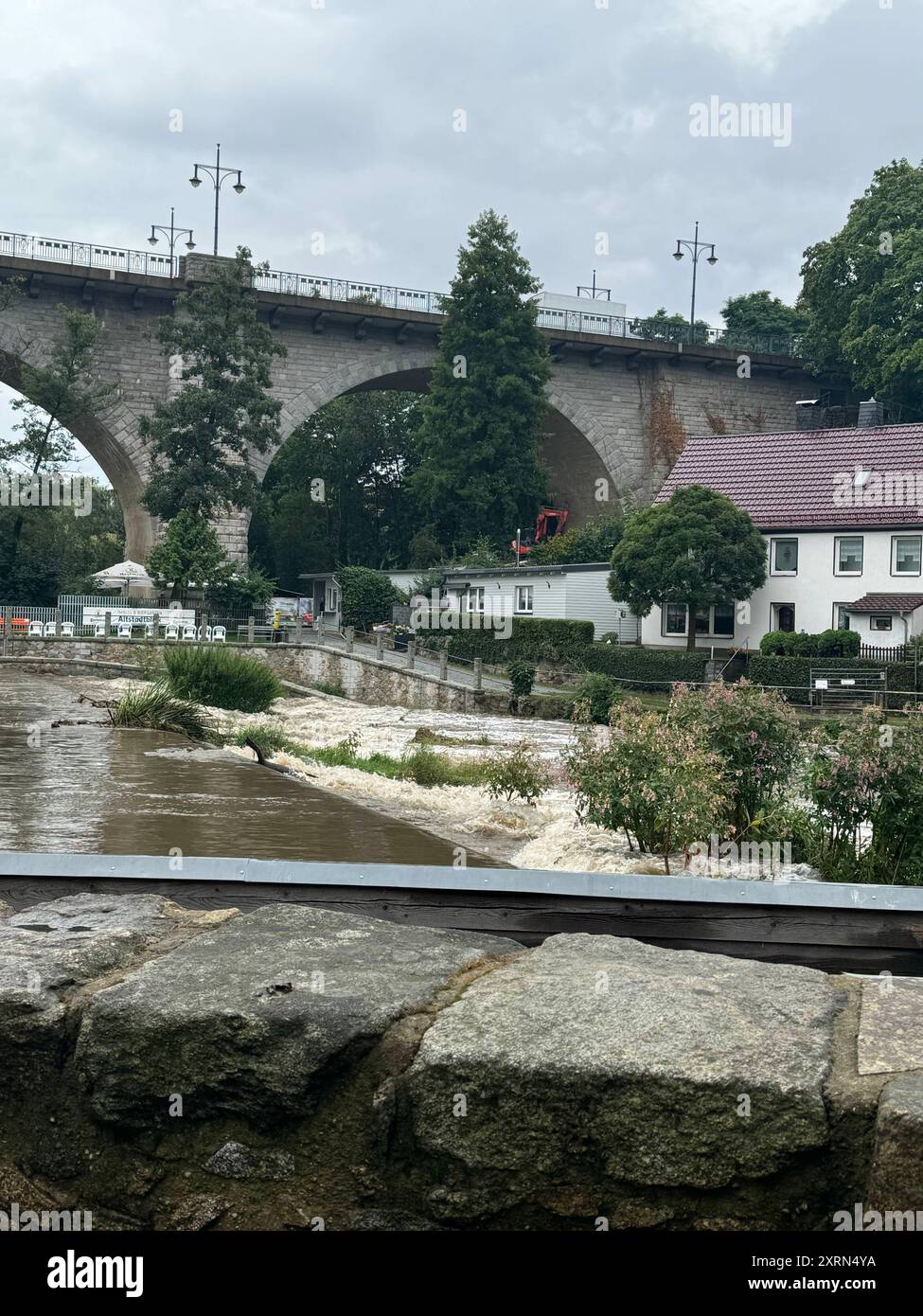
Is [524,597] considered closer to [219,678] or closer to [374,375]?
[374,375]

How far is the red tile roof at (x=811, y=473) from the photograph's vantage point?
4122 centimetres

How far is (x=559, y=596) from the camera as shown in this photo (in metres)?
44.4

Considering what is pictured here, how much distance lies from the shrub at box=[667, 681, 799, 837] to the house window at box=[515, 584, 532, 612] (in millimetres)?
34145

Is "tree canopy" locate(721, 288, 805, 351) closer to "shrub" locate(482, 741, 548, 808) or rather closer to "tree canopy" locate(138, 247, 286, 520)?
"tree canopy" locate(138, 247, 286, 520)

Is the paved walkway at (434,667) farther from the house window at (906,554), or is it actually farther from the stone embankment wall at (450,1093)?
the stone embankment wall at (450,1093)

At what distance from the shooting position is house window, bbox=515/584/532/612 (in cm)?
4569

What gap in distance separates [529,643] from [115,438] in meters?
19.2

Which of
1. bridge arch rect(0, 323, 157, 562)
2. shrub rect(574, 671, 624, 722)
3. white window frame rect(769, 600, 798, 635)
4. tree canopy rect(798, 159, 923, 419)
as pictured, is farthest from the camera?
tree canopy rect(798, 159, 923, 419)

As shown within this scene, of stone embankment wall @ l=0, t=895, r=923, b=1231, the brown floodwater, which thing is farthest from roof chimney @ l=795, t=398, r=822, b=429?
stone embankment wall @ l=0, t=895, r=923, b=1231

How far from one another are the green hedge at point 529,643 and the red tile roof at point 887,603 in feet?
24.6

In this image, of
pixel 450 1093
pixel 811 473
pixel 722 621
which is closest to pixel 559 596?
pixel 722 621

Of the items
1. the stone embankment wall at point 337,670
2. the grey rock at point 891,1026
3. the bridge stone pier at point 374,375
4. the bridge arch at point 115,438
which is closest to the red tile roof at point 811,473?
the stone embankment wall at point 337,670
